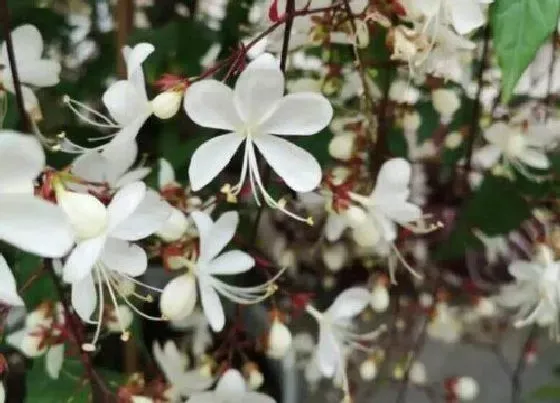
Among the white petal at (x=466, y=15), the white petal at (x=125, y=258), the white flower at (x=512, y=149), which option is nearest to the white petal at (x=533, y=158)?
the white flower at (x=512, y=149)

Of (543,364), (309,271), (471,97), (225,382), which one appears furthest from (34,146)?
(543,364)

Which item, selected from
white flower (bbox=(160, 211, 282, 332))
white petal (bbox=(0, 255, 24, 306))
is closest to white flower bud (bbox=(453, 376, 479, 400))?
white flower (bbox=(160, 211, 282, 332))

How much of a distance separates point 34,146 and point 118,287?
19cm

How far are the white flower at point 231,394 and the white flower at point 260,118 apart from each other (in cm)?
14

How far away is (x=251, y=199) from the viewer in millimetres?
741

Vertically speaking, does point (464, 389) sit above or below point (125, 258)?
below

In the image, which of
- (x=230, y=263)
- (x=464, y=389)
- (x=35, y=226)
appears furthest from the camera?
(x=464, y=389)

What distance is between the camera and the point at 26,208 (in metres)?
0.35

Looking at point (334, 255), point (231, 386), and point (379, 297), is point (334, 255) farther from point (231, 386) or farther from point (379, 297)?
point (231, 386)

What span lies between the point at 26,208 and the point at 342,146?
1.02 ft

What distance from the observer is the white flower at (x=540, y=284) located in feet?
2.21

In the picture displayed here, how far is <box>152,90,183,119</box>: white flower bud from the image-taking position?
18.7 inches

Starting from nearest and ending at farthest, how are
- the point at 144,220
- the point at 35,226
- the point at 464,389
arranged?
the point at 35,226
the point at 144,220
the point at 464,389

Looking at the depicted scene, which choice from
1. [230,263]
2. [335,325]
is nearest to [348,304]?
[335,325]
